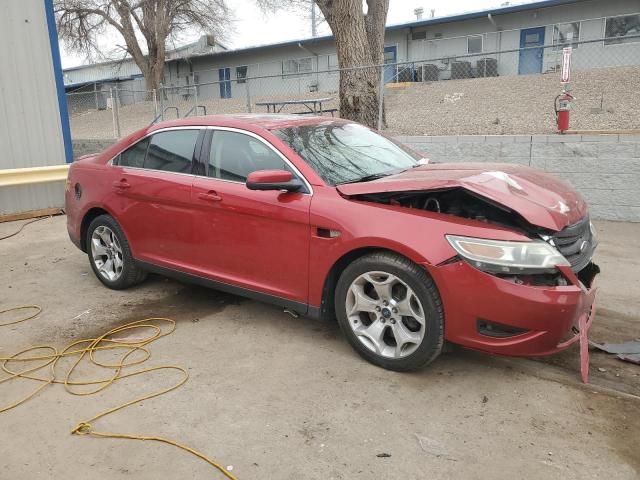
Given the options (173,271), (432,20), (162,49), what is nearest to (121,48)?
(162,49)

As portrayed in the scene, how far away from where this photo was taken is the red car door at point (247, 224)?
3.69m

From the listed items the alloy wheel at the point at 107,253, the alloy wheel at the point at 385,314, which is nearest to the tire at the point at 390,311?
the alloy wheel at the point at 385,314

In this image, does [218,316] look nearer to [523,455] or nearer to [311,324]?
[311,324]

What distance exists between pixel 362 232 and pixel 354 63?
22.7ft

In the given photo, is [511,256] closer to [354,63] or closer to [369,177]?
[369,177]

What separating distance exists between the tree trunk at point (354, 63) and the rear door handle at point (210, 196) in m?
5.74

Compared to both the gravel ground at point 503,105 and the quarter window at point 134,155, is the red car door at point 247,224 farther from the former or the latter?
the gravel ground at point 503,105

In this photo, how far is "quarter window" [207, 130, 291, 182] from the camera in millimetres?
3906

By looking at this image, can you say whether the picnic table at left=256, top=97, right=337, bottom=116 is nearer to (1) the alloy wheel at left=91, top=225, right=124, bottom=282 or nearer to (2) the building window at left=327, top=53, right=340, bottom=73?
(1) the alloy wheel at left=91, top=225, right=124, bottom=282

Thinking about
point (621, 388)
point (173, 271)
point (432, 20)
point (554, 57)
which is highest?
point (432, 20)

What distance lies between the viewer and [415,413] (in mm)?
3012

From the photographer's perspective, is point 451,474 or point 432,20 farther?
point 432,20

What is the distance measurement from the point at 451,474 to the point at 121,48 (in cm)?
3730

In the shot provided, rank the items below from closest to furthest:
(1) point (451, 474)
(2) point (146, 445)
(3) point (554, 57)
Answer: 1. (1) point (451, 474)
2. (2) point (146, 445)
3. (3) point (554, 57)
